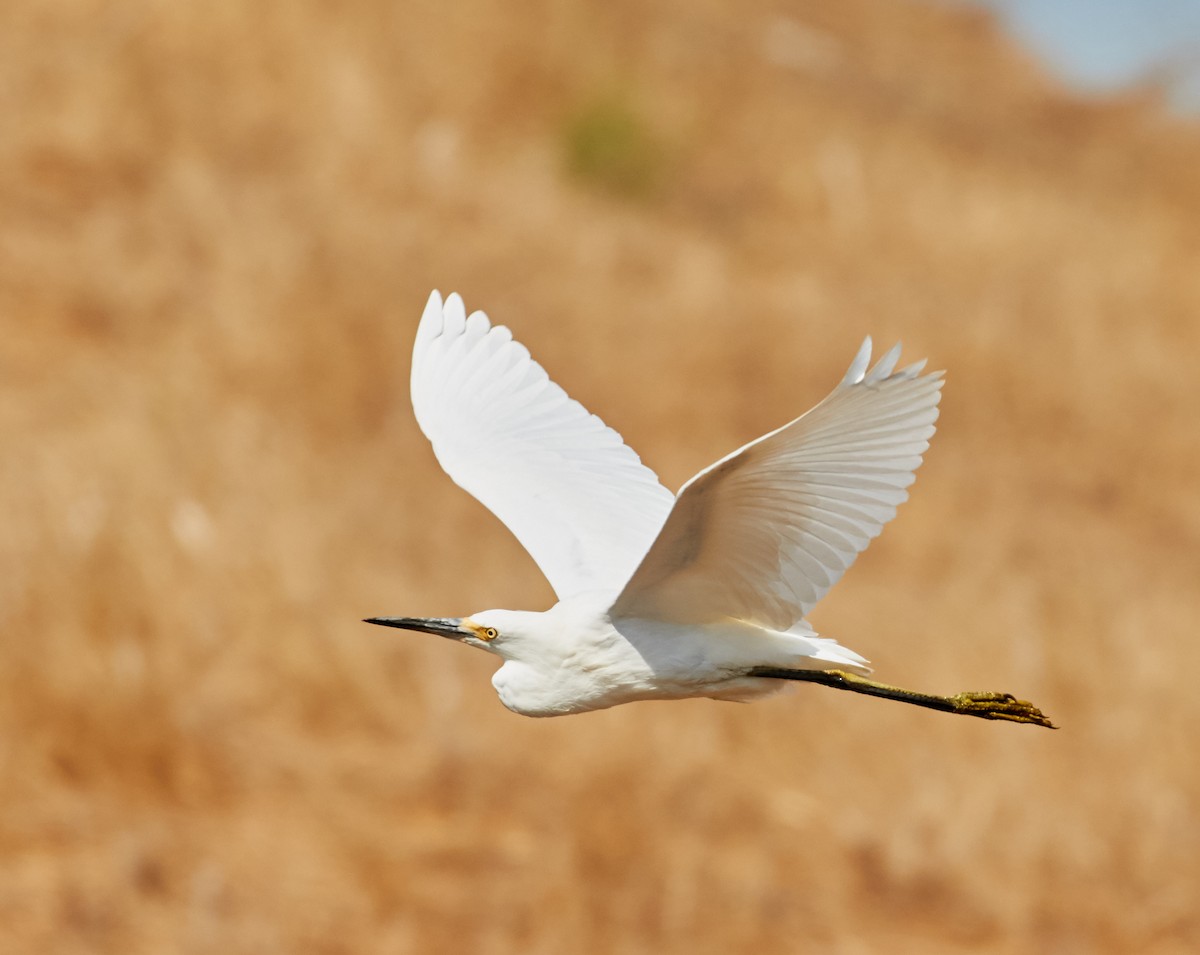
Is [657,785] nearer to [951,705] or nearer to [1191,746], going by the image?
[1191,746]

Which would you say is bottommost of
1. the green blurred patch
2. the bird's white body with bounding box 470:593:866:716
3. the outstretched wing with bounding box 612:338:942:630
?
the bird's white body with bounding box 470:593:866:716

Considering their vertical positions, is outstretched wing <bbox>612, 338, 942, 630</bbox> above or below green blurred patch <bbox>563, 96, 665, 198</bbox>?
below

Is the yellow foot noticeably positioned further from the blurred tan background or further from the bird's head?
the blurred tan background

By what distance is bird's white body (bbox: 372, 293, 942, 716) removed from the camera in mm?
3523

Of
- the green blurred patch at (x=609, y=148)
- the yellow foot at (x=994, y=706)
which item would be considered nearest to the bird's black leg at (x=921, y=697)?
the yellow foot at (x=994, y=706)

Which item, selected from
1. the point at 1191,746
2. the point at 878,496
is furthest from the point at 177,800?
the point at 878,496

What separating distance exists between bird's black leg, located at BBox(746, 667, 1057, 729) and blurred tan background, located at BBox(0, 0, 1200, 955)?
4884mm

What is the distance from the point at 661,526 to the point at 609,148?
41.7 feet

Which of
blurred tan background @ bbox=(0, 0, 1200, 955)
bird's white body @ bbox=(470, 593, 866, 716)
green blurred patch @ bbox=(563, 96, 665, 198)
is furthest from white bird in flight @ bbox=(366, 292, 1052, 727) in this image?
green blurred patch @ bbox=(563, 96, 665, 198)

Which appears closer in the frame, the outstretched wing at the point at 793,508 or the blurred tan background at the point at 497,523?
the outstretched wing at the point at 793,508

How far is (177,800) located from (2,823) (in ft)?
2.99

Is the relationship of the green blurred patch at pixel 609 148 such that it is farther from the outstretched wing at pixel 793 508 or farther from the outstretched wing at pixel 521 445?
the outstretched wing at pixel 793 508

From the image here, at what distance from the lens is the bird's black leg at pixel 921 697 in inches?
162

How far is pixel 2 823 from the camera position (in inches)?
359
